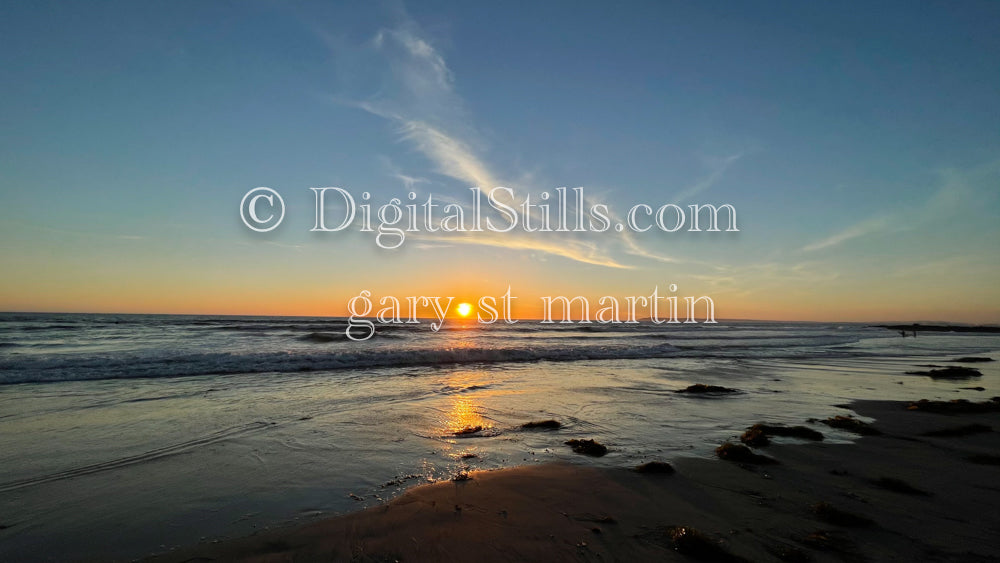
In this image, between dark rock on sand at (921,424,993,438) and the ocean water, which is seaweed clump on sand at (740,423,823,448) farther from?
dark rock on sand at (921,424,993,438)

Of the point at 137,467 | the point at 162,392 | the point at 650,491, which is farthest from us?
the point at 162,392

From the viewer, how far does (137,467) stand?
574 cm

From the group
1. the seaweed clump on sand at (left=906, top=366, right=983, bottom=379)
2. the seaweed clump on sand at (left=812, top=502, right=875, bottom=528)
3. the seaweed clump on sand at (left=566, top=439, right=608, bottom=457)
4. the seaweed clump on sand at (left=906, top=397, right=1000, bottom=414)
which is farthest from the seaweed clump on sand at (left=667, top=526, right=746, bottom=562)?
the seaweed clump on sand at (left=906, top=366, right=983, bottom=379)

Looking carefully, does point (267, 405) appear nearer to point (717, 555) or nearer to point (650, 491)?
point (650, 491)

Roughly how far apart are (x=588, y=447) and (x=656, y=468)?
116 centimetres

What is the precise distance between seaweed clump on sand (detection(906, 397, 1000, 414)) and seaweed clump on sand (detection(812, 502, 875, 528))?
7.74m

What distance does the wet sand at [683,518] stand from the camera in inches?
143

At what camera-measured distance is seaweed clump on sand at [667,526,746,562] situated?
352 cm

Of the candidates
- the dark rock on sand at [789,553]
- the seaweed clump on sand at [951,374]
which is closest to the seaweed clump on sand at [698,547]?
the dark rock on sand at [789,553]

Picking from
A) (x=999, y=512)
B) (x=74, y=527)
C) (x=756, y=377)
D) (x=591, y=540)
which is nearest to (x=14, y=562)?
(x=74, y=527)

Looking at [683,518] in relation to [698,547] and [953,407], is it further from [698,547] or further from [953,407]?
[953,407]

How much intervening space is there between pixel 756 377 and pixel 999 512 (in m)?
12.0

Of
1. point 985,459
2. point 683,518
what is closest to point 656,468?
point 683,518

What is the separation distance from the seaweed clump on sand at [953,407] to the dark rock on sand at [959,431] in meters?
1.65
